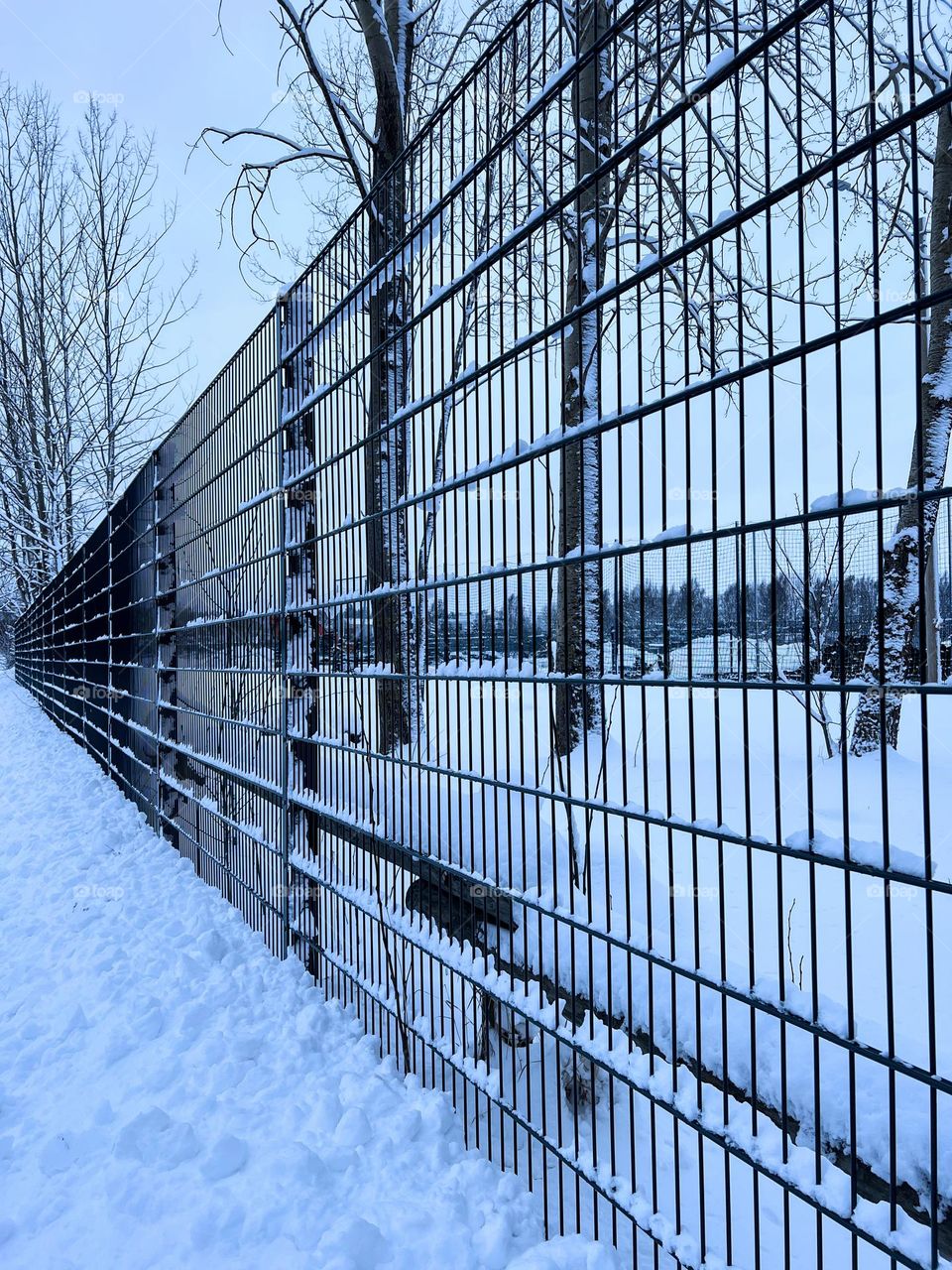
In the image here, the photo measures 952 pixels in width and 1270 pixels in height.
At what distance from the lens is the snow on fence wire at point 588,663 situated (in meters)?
1.43

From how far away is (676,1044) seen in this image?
1758 mm

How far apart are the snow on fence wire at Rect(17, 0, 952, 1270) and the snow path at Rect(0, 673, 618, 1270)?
18cm

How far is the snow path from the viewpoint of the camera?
2.19 metres

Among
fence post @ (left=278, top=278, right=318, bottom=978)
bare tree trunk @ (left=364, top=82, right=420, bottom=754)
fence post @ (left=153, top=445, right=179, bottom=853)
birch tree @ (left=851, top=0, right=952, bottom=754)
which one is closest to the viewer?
birch tree @ (left=851, top=0, right=952, bottom=754)

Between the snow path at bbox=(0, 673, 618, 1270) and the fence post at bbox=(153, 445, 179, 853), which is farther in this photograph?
the fence post at bbox=(153, 445, 179, 853)

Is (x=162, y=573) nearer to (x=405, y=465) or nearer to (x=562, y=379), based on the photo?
(x=405, y=465)

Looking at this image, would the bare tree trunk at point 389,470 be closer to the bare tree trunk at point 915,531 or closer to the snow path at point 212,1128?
the snow path at point 212,1128

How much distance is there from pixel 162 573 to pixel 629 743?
4.41 m

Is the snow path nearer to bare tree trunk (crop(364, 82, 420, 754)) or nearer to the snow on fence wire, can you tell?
the snow on fence wire

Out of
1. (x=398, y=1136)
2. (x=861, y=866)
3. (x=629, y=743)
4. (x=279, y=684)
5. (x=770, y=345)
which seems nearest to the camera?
(x=861, y=866)

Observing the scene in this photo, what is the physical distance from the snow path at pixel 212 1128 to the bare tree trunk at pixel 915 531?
1749 mm

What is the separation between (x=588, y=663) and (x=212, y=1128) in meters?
2.01

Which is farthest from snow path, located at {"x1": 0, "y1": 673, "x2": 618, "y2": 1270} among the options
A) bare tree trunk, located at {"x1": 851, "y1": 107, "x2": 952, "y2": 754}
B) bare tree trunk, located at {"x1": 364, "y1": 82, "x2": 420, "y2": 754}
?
bare tree trunk, located at {"x1": 851, "y1": 107, "x2": 952, "y2": 754}

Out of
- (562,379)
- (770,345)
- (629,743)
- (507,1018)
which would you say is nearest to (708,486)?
(770,345)
